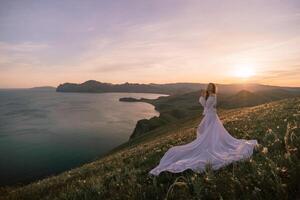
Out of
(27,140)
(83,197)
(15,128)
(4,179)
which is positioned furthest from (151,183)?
(15,128)

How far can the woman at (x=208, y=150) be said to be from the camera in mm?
10305

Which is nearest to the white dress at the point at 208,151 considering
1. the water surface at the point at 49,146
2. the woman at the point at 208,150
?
the woman at the point at 208,150

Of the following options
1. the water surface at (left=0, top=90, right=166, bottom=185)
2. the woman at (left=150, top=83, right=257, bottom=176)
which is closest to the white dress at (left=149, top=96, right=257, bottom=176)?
the woman at (left=150, top=83, right=257, bottom=176)

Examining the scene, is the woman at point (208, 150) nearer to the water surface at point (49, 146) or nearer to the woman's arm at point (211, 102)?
the woman's arm at point (211, 102)

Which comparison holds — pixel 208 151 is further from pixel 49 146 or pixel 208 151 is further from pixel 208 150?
pixel 49 146

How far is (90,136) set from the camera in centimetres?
9625

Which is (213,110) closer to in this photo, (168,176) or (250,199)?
(168,176)

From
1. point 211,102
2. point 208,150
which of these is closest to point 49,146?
point 211,102

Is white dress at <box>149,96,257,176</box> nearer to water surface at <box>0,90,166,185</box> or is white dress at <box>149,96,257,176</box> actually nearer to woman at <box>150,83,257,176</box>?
woman at <box>150,83,257,176</box>

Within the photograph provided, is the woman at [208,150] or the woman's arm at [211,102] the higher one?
the woman's arm at [211,102]

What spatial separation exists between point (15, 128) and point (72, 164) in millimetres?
60740

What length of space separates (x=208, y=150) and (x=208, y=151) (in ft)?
0.42

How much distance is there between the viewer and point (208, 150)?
39.2 feet

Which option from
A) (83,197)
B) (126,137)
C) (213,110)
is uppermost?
(213,110)
